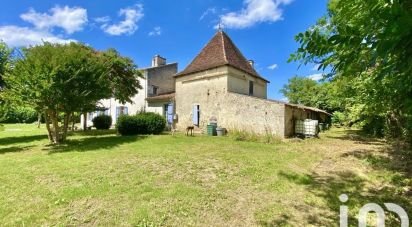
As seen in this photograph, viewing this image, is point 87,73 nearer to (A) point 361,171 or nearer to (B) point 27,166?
(B) point 27,166

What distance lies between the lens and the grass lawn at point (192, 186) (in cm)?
530

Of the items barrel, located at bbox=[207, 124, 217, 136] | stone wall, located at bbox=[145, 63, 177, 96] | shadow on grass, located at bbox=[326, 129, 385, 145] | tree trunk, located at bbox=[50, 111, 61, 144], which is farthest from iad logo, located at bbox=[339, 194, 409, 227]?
stone wall, located at bbox=[145, 63, 177, 96]

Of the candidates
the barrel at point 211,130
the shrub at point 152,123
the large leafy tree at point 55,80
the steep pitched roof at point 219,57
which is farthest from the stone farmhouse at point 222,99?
the large leafy tree at point 55,80

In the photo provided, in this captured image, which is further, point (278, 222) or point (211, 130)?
point (211, 130)

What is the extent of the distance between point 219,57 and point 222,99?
3.17 meters

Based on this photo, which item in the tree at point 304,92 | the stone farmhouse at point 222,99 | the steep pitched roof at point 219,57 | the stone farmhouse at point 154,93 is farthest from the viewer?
the tree at point 304,92

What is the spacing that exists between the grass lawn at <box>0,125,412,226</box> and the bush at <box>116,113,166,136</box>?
5.72 meters

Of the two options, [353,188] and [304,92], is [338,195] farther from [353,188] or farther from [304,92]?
[304,92]

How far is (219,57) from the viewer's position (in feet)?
63.1

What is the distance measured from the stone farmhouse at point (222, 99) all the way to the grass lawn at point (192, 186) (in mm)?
5529

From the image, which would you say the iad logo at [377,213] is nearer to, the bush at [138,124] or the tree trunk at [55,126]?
the tree trunk at [55,126]

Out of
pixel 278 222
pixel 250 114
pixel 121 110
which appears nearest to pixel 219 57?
pixel 250 114

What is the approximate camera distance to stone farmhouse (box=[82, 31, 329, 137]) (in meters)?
16.5

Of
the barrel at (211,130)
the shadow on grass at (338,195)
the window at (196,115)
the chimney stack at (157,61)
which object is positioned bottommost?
the shadow on grass at (338,195)
